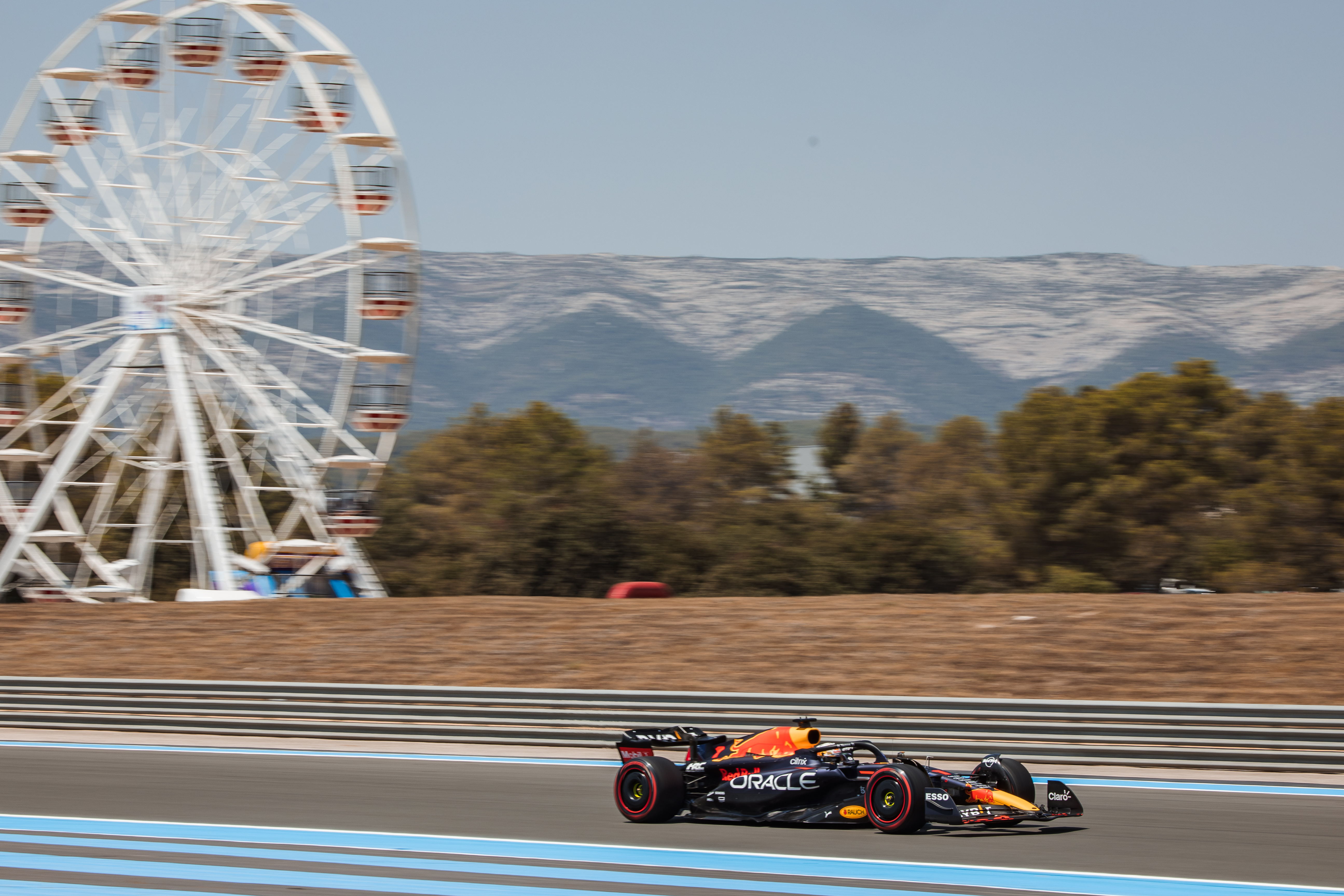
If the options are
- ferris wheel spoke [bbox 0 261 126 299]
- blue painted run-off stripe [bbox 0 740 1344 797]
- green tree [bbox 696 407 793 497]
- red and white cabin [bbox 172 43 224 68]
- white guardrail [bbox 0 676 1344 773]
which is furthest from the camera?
green tree [bbox 696 407 793 497]

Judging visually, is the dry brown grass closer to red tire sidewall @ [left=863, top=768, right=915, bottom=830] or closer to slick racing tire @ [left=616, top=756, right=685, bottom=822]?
slick racing tire @ [left=616, top=756, right=685, bottom=822]

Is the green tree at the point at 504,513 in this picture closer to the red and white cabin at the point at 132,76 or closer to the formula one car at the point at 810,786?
the red and white cabin at the point at 132,76

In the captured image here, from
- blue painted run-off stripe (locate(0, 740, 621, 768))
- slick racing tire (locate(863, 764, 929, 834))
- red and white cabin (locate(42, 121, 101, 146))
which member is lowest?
blue painted run-off stripe (locate(0, 740, 621, 768))

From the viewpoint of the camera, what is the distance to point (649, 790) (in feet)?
28.1

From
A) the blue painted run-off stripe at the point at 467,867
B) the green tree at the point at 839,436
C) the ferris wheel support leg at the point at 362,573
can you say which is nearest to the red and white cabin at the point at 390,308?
the ferris wheel support leg at the point at 362,573

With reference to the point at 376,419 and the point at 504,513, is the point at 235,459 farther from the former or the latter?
the point at 504,513

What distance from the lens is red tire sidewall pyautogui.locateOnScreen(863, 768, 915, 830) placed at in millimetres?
7887

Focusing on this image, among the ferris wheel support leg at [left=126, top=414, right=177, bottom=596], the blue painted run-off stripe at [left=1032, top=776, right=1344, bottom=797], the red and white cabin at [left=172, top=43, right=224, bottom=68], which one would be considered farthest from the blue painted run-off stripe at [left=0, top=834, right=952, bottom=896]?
the red and white cabin at [left=172, top=43, right=224, bottom=68]

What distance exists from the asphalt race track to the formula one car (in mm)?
134

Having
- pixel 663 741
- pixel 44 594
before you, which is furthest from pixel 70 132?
pixel 663 741

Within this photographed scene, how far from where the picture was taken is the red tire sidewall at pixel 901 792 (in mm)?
7887

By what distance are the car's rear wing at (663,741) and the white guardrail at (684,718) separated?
101 inches

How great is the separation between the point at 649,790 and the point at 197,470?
20.9m

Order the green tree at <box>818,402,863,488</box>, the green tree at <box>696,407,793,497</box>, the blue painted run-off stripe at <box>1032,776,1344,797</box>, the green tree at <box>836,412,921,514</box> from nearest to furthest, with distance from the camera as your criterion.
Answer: the blue painted run-off stripe at <box>1032,776,1344,797</box> → the green tree at <box>696,407,793,497</box> → the green tree at <box>836,412,921,514</box> → the green tree at <box>818,402,863,488</box>
